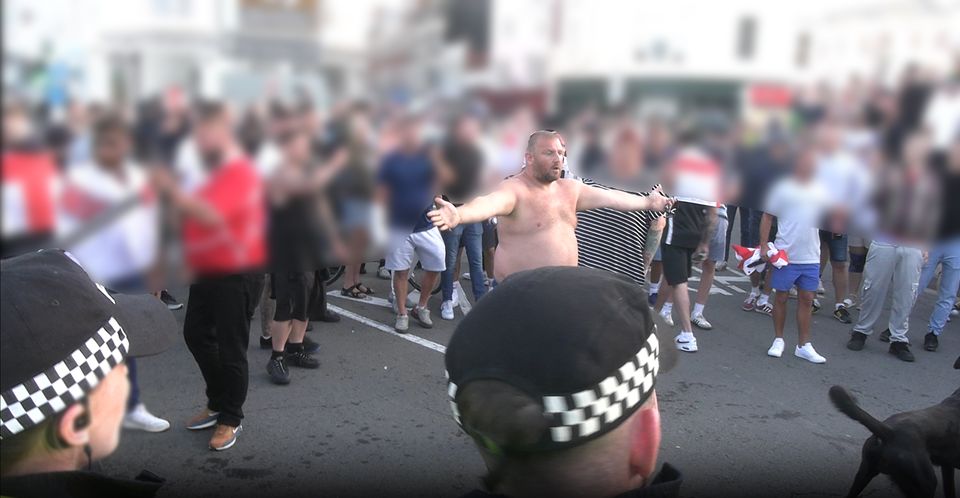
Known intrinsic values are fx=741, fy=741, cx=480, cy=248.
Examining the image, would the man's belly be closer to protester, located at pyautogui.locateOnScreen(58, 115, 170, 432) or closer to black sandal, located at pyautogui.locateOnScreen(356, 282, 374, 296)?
protester, located at pyautogui.locateOnScreen(58, 115, 170, 432)

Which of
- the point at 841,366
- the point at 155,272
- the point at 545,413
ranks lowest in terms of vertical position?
the point at 841,366

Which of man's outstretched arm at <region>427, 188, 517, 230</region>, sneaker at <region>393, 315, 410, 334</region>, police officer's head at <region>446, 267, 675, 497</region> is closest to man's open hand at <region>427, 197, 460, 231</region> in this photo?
man's outstretched arm at <region>427, 188, 517, 230</region>

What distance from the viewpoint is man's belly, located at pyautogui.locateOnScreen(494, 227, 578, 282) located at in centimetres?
291

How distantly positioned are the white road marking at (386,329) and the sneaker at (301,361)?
85cm

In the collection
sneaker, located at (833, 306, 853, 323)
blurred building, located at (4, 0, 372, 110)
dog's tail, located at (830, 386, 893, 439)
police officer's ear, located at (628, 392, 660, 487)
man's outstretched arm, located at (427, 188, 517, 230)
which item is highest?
blurred building, located at (4, 0, 372, 110)

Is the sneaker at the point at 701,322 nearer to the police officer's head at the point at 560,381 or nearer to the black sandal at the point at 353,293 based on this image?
the black sandal at the point at 353,293

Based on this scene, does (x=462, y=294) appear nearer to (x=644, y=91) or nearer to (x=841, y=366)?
(x=841, y=366)

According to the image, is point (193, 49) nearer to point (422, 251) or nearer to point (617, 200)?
point (617, 200)

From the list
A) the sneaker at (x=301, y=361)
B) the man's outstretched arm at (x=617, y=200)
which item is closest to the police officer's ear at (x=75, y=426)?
the man's outstretched arm at (x=617, y=200)

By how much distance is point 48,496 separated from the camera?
938 millimetres

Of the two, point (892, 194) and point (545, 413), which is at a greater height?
point (892, 194)

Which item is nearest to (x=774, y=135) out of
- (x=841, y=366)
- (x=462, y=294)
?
(x=841, y=366)

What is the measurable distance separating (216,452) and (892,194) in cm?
327

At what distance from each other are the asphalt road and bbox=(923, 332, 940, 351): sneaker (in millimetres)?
89
